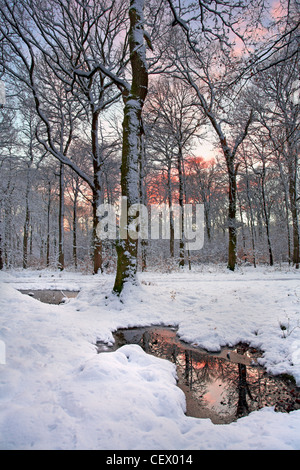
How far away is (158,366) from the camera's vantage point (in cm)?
367

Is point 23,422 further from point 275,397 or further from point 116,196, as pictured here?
point 116,196

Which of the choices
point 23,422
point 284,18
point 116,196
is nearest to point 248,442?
point 23,422

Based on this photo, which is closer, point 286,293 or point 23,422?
point 23,422

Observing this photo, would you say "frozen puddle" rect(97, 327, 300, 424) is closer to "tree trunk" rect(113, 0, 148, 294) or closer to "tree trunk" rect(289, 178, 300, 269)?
"tree trunk" rect(113, 0, 148, 294)

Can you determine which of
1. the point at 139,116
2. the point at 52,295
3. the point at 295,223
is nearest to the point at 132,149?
the point at 139,116

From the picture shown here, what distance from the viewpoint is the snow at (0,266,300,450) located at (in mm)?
2117

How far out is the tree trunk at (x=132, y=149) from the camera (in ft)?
23.7

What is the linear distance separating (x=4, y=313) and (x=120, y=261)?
3199mm

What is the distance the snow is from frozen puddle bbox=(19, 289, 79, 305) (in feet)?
5.14

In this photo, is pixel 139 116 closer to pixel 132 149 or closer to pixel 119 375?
pixel 132 149

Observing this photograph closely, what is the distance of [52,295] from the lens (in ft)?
30.1

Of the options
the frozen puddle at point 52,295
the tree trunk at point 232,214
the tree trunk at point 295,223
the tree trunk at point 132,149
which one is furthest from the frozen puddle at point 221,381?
the tree trunk at point 295,223

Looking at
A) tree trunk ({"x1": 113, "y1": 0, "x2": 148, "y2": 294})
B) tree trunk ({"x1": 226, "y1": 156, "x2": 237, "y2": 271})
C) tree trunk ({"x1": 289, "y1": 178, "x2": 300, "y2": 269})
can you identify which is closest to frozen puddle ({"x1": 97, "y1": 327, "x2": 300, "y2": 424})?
tree trunk ({"x1": 113, "y1": 0, "x2": 148, "y2": 294})

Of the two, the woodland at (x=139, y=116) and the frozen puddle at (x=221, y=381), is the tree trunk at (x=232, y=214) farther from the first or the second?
the frozen puddle at (x=221, y=381)
